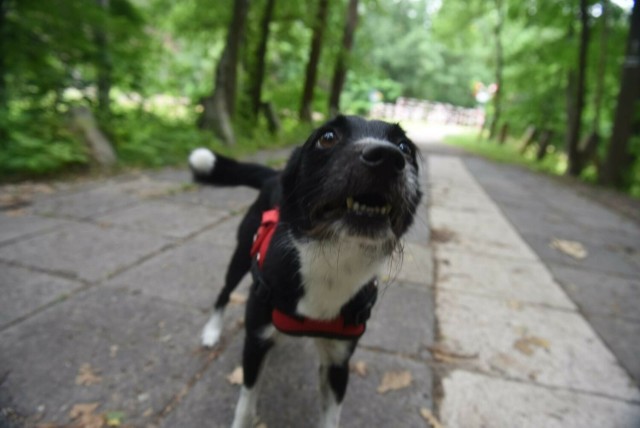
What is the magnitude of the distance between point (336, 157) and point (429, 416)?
4.71 ft

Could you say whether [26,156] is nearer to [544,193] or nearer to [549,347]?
[549,347]

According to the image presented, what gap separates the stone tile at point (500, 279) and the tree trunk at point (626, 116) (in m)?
7.40

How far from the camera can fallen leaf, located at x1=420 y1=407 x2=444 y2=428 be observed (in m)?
1.97

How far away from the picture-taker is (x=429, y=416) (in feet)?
6.61

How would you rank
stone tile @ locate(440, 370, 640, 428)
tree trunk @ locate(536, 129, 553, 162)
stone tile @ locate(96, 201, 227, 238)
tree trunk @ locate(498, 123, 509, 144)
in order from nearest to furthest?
stone tile @ locate(440, 370, 640, 428), stone tile @ locate(96, 201, 227, 238), tree trunk @ locate(536, 129, 553, 162), tree trunk @ locate(498, 123, 509, 144)

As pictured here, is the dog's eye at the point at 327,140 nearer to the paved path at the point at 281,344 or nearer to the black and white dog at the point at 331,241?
the black and white dog at the point at 331,241

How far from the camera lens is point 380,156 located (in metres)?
1.21

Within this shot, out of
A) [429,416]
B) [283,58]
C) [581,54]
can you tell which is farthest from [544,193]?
[283,58]

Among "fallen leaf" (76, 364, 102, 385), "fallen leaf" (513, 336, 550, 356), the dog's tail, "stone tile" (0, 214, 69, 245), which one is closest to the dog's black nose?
the dog's tail

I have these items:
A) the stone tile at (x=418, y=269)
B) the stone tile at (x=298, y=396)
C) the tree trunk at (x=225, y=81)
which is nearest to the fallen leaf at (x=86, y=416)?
the stone tile at (x=298, y=396)

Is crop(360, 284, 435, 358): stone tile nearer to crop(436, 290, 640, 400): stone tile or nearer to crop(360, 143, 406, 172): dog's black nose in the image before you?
crop(436, 290, 640, 400): stone tile

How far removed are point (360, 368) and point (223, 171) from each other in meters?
1.39

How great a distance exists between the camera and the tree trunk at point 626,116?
907cm

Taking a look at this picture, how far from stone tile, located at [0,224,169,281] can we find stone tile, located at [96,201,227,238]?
0.61 ft
